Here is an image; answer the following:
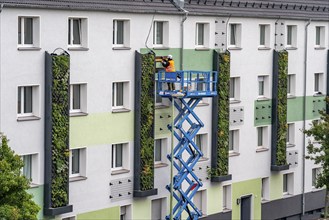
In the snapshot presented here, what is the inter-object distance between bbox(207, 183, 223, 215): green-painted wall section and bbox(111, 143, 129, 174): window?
6.88 m

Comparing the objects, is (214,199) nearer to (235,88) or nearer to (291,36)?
(235,88)

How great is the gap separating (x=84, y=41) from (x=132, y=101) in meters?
4.14

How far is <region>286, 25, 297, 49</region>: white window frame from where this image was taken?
65312 millimetres

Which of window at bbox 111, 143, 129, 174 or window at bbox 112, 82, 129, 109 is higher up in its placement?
window at bbox 112, 82, 129, 109

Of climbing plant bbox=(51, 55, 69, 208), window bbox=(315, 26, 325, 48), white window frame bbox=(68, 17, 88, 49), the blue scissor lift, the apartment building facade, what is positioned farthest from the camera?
window bbox=(315, 26, 325, 48)

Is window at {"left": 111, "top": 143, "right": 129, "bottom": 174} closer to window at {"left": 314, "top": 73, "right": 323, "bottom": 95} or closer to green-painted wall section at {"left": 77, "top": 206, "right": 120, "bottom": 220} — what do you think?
green-painted wall section at {"left": 77, "top": 206, "right": 120, "bottom": 220}

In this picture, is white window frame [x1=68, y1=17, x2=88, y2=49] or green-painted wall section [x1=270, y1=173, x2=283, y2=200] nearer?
white window frame [x1=68, y1=17, x2=88, y2=49]

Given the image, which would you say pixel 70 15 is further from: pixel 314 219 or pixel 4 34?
pixel 314 219

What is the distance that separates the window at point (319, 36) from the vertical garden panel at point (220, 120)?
394 inches

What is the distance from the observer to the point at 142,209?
54812 millimetres

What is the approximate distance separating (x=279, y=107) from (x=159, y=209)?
422 inches

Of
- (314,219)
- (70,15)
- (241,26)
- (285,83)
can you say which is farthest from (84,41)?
(314,219)

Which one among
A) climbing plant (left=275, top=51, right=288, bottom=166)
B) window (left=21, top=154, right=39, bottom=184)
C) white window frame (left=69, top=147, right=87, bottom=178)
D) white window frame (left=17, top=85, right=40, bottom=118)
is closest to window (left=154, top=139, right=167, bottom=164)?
white window frame (left=69, top=147, right=87, bottom=178)

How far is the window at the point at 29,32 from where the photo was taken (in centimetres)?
4775
